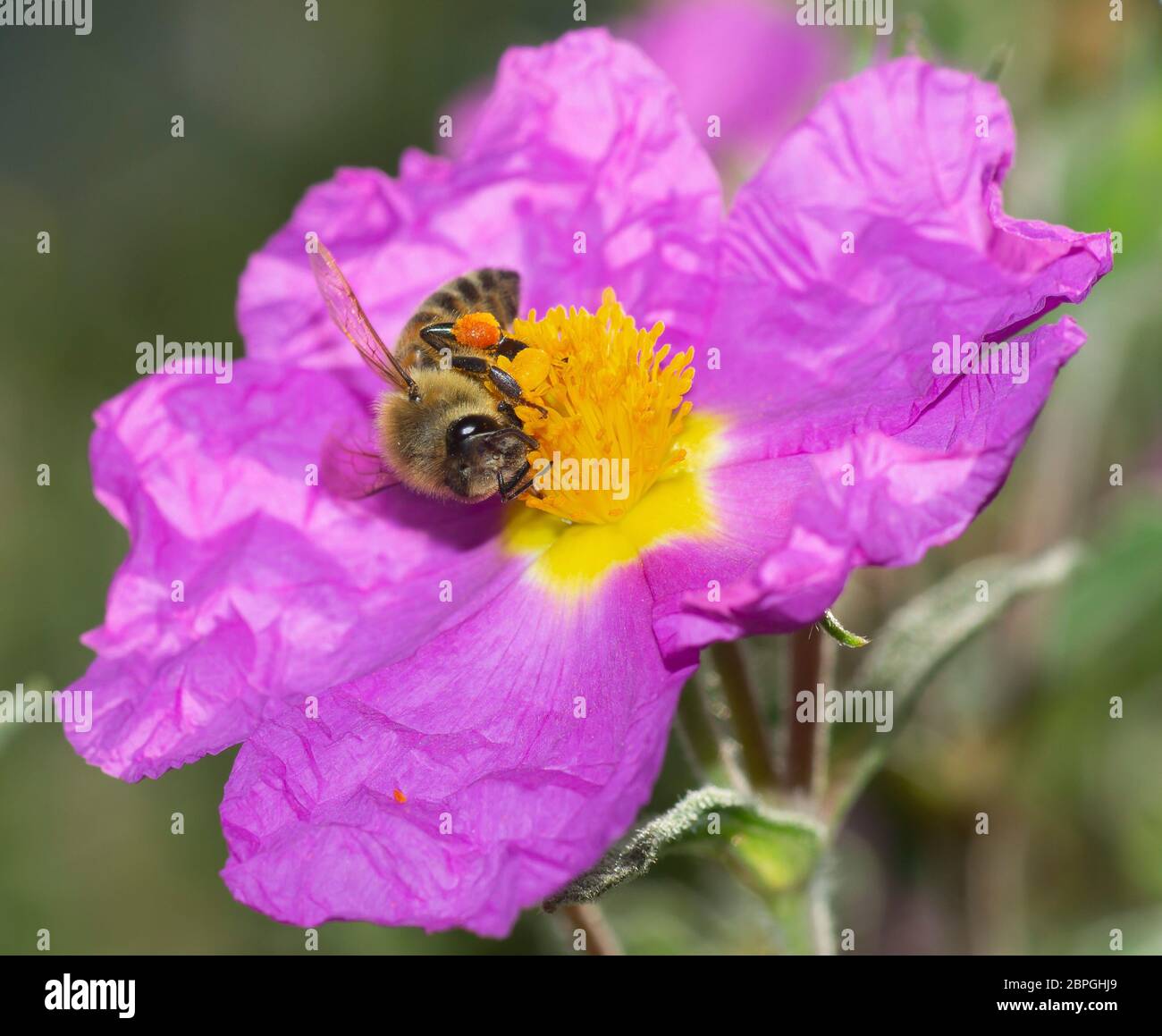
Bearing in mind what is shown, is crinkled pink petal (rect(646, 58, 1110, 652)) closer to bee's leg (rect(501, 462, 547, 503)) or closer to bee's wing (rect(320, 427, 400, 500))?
bee's leg (rect(501, 462, 547, 503))

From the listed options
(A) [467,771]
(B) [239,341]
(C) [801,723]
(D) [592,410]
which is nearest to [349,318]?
(D) [592,410]

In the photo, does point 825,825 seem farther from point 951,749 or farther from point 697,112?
point 697,112

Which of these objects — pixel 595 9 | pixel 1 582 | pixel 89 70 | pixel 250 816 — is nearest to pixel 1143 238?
pixel 250 816

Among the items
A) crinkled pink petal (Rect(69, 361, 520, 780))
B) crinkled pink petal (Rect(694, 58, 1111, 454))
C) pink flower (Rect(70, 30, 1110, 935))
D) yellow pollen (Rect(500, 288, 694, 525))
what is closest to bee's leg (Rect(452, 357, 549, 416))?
yellow pollen (Rect(500, 288, 694, 525))

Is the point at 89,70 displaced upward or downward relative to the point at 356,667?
upward

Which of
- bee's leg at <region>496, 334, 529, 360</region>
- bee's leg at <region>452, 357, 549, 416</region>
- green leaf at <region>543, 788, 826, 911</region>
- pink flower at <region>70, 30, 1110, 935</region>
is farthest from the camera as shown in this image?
bee's leg at <region>496, 334, 529, 360</region>

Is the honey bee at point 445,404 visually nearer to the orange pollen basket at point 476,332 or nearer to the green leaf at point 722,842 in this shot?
the orange pollen basket at point 476,332
